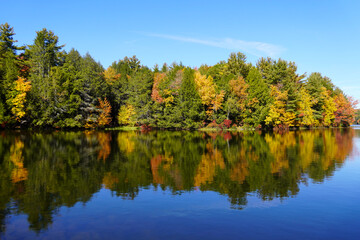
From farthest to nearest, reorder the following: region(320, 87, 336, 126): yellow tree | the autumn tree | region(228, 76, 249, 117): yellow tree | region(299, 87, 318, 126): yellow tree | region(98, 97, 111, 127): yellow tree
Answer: the autumn tree → region(320, 87, 336, 126): yellow tree → region(299, 87, 318, 126): yellow tree → region(228, 76, 249, 117): yellow tree → region(98, 97, 111, 127): yellow tree

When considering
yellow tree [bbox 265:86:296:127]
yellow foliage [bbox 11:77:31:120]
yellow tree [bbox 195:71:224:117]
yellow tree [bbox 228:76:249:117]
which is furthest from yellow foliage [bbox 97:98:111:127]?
yellow tree [bbox 265:86:296:127]

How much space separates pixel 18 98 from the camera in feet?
Answer: 179

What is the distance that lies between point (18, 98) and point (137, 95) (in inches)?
1149

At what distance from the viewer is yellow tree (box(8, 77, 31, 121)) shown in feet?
178

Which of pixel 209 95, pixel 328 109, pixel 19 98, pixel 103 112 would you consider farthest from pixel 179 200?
pixel 328 109

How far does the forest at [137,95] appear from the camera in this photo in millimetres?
58938

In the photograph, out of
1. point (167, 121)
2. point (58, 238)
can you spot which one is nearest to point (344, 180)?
point (58, 238)

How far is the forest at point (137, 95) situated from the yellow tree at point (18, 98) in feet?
0.29

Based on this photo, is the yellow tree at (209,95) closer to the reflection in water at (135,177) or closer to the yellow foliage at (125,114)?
the yellow foliage at (125,114)

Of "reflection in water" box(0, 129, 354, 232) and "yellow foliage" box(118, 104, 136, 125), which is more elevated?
"yellow foliage" box(118, 104, 136, 125)

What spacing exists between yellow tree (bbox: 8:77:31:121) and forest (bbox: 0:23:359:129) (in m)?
0.09

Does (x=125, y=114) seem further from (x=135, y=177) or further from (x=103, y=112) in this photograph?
(x=135, y=177)

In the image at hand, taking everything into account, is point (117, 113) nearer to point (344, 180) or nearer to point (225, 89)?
point (225, 89)

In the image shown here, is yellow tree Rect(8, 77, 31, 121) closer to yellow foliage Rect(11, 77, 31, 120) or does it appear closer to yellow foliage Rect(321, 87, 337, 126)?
yellow foliage Rect(11, 77, 31, 120)
